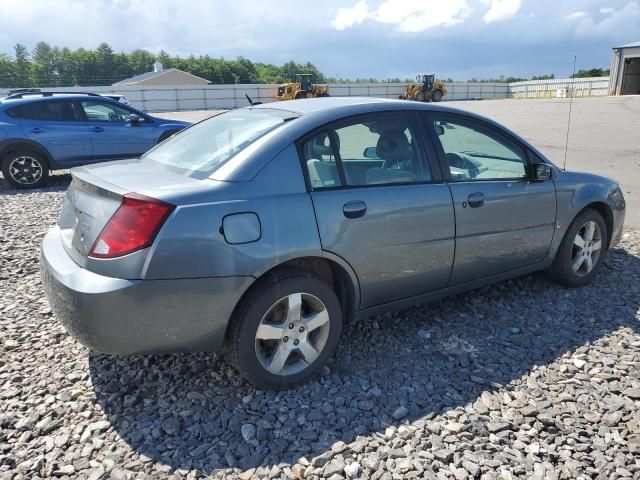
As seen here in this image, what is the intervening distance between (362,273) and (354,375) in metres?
0.64

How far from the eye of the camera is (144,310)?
8.30 feet

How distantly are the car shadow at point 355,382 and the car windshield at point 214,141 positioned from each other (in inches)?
49.1

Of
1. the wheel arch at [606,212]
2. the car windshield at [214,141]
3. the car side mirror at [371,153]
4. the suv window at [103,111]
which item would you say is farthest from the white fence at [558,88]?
the car windshield at [214,141]

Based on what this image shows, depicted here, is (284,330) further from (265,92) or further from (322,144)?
(265,92)

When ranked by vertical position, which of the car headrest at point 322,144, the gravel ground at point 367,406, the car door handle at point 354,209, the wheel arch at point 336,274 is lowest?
the gravel ground at point 367,406

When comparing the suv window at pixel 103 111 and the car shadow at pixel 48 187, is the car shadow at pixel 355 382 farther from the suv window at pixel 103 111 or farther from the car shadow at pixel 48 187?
the suv window at pixel 103 111

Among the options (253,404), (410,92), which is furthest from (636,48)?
(253,404)

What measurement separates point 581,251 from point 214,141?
10.6ft

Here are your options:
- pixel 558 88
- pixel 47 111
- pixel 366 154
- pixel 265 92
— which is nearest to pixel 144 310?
pixel 366 154

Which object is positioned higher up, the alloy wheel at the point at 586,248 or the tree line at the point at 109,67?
the tree line at the point at 109,67

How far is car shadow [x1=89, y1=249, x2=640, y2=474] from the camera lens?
8.61 feet

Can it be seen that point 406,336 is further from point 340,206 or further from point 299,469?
point 299,469

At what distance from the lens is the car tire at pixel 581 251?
14.3ft

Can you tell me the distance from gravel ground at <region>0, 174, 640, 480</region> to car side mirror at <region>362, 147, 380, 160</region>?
49.5 inches
